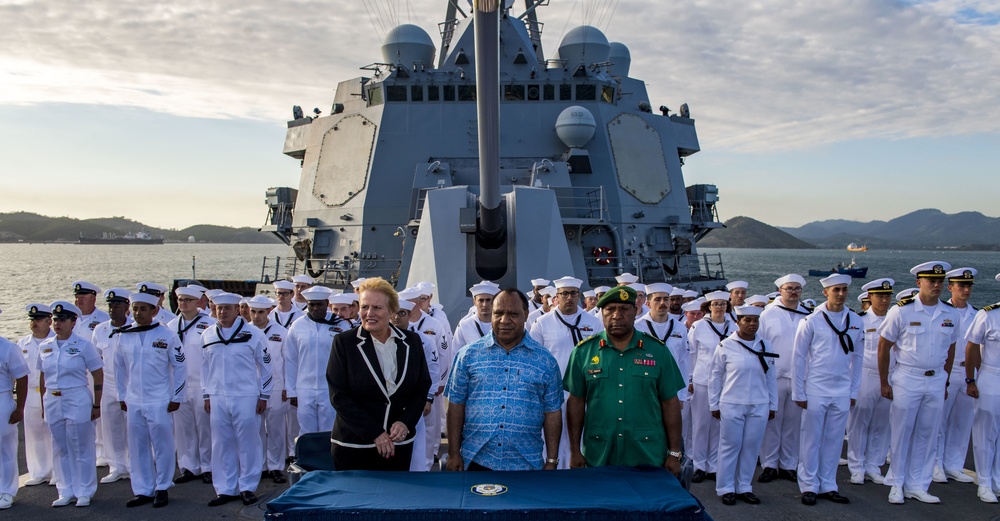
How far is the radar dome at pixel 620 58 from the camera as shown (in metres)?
15.5

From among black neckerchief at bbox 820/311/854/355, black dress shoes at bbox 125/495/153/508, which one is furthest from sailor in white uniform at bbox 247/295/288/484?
black neckerchief at bbox 820/311/854/355

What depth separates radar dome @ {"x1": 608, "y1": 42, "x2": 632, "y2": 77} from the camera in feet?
50.8

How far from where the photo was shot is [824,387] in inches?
192

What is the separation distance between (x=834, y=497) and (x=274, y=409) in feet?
13.8

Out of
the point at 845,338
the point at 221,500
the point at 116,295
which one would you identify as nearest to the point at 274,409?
the point at 221,500

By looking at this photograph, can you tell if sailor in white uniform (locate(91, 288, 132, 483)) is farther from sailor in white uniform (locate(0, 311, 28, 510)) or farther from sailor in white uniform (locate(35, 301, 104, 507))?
sailor in white uniform (locate(0, 311, 28, 510))

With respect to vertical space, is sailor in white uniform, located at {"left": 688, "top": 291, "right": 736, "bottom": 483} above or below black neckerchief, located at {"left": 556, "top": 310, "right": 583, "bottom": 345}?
below

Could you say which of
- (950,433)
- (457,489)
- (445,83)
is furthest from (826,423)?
(445,83)

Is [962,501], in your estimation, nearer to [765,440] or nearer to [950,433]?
[950,433]

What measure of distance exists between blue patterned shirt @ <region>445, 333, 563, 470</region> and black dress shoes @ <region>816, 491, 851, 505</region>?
2874 millimetres

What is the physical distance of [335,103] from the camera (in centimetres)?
1333

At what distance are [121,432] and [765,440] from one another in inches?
199

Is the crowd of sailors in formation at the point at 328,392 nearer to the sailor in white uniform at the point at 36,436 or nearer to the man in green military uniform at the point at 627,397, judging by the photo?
the sailor in white uniform at the point at 36,436

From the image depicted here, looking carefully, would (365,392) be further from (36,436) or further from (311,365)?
(36,436)
